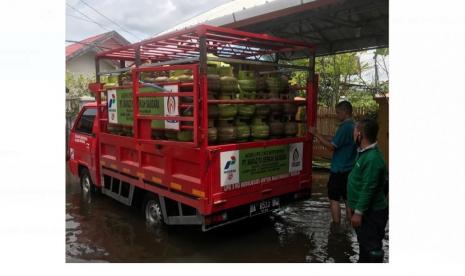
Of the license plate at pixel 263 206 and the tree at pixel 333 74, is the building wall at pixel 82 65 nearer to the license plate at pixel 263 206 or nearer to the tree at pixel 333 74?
the tree at pixel 333 74

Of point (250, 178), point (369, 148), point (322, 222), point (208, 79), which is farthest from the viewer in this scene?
point (322, 222)

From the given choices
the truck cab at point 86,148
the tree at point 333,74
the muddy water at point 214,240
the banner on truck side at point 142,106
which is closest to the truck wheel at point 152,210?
the muddy water at point 214,240

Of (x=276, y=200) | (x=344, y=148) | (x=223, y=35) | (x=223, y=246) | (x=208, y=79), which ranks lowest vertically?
(x=223, y=246)

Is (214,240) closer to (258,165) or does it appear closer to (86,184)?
(258,165)

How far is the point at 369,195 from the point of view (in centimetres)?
323

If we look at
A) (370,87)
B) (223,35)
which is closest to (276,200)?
(223,35)

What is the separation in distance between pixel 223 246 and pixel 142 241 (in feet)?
3.32

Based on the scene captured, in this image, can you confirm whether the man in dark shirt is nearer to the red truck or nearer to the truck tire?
the red truck

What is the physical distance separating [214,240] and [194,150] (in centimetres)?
134

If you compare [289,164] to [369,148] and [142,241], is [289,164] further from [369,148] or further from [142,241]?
[142,241]

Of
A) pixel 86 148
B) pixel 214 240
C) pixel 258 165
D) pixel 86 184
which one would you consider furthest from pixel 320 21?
pixel 86 184

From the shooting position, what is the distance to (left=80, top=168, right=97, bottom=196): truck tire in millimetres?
6613

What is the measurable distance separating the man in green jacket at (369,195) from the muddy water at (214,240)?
33.2 inches

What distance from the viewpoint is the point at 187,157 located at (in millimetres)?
4156
